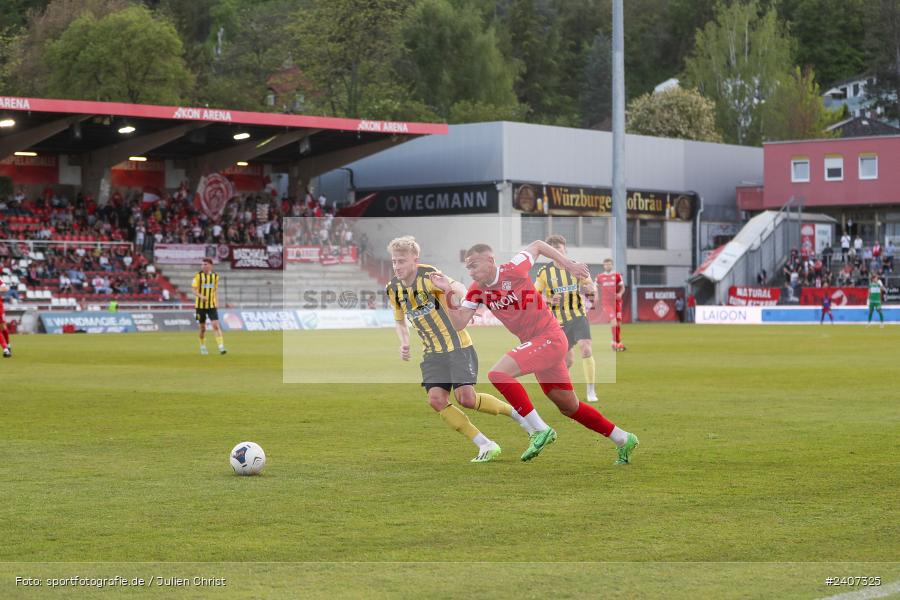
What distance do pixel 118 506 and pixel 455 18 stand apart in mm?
88427

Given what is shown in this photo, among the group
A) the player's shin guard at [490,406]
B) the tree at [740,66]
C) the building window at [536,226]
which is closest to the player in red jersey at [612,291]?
the player's shin guard at [490,406]

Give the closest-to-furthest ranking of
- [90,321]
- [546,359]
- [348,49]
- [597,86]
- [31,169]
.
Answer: [546,359], [90,321], [31,169], [348,49], [597,86]

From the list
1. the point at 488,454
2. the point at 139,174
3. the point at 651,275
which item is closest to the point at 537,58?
the point at 651,275

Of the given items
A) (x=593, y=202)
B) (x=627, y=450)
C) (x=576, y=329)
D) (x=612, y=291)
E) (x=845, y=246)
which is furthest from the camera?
(x=845, y=246)

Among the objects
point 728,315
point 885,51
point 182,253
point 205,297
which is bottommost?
point 728,315

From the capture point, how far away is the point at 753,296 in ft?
208

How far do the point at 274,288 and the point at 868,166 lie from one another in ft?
115

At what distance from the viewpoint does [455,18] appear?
313 feet

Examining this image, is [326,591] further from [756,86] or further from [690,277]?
[756,86]

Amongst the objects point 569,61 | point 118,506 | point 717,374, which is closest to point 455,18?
point 569,61

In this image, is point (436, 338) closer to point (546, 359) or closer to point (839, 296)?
point (546, 359)

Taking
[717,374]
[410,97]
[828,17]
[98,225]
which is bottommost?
[717,374]

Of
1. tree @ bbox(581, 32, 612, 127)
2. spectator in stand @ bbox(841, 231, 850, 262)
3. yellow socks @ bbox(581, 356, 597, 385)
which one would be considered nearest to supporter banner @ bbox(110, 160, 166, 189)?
spectator in stand @ bbox(841, 231, 850, 262)

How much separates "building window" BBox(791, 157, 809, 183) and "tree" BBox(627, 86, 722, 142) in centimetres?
1616
